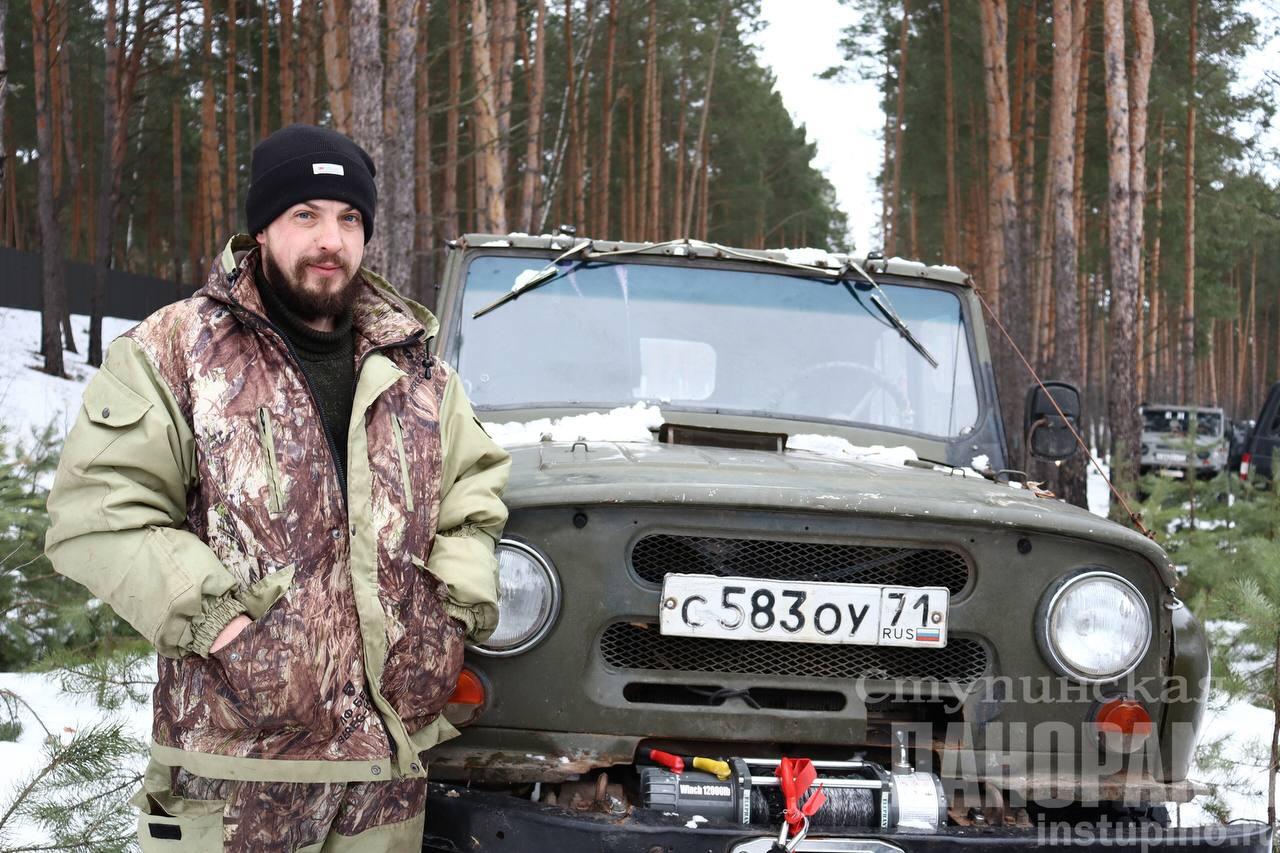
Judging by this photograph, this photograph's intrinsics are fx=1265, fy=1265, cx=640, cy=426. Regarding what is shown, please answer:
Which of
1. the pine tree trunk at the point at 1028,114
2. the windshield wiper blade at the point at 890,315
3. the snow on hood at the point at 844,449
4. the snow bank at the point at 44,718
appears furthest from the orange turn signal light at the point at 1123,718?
the pine tree trunk at the point at 1028,114

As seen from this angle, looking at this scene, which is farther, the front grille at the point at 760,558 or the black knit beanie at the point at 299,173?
the front grille at the point at 760,558

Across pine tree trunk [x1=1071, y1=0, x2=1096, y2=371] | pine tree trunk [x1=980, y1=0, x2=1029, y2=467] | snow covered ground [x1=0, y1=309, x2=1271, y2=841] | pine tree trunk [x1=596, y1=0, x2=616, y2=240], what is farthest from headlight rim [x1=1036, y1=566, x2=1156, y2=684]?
pine tree trunk [x1=596, y1=0, x2=616, y2=240]

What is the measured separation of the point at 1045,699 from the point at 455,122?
23.3m

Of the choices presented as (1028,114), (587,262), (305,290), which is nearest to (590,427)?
(587,262)

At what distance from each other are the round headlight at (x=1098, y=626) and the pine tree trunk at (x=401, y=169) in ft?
30.5

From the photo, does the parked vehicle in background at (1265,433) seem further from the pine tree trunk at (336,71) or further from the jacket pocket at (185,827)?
the jacket pocket at (185,827)

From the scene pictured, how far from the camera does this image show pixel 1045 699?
262 cm

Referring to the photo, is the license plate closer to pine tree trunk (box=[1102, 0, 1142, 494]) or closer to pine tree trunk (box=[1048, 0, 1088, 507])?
pine tree trunk (box=[1102, 0, 1142, 494])

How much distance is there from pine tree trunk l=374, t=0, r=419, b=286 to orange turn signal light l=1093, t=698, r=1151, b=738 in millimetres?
9376

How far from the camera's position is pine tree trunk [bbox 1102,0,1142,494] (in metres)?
14.1

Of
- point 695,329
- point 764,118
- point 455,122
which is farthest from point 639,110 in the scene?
point 695,329

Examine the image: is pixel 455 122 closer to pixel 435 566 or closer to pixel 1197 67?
pixel 1197 67

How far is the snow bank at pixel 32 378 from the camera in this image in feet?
50.8

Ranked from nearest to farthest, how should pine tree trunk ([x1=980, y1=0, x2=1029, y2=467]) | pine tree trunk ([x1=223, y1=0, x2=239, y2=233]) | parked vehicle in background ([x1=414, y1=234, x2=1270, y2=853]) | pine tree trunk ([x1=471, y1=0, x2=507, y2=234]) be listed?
parked vehicle in background ([x1=414, y1=234, x2=1270, y2=853])
pine tree trunk ([x1=471, y1=0, x2=507, y2=234])
pine tree trunk ([x1=980, y1=0, x2=1029, y2=467])
pine tree trunk ([x1=223, y1=0, x2=239, y2=233])
